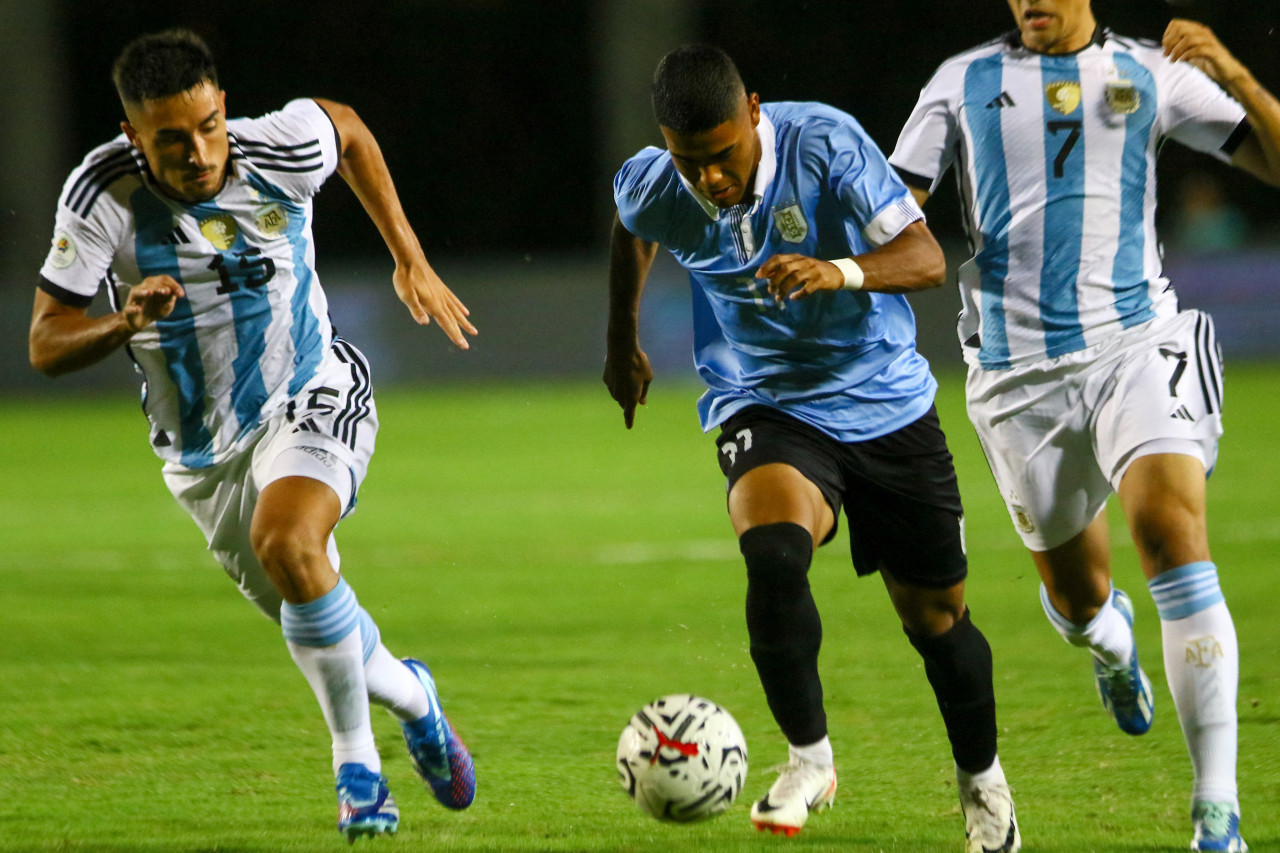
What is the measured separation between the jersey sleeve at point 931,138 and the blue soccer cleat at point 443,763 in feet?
6.34

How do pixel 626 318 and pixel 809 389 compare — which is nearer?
pixel 809 389

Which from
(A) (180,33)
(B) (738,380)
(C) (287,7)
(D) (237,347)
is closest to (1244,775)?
(B) (738,380)

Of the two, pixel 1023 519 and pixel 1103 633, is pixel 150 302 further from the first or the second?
pixel 1103 633

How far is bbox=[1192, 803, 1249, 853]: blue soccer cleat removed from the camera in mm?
3734

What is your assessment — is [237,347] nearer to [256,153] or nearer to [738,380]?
[256,153]

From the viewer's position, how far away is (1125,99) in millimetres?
4371

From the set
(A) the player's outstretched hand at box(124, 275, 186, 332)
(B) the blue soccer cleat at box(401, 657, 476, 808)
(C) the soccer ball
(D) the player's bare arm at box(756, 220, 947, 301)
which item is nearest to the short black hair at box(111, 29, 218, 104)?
(A) the player's outstretched hand at box(124, 275, 186, 332)

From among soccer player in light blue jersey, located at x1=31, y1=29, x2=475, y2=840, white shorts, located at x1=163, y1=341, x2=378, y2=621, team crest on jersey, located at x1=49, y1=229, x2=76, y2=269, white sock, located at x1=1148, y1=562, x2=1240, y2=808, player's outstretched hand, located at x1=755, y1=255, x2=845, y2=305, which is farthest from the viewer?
white shorts, located at x1=163, y1=341, x2=378, y2=621

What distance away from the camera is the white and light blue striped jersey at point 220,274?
4.39m

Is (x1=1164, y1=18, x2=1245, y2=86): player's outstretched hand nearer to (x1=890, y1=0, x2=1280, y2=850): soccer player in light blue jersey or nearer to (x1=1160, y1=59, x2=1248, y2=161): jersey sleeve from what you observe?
(x1=890, y1=0, x2=1280, y2=850): soccer player in light blue jersey

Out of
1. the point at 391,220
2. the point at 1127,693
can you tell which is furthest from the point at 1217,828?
the point at 391,220

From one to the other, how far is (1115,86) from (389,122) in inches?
828

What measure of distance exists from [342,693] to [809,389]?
140cm

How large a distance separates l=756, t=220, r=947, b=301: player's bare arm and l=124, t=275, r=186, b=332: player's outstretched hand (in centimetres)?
134
